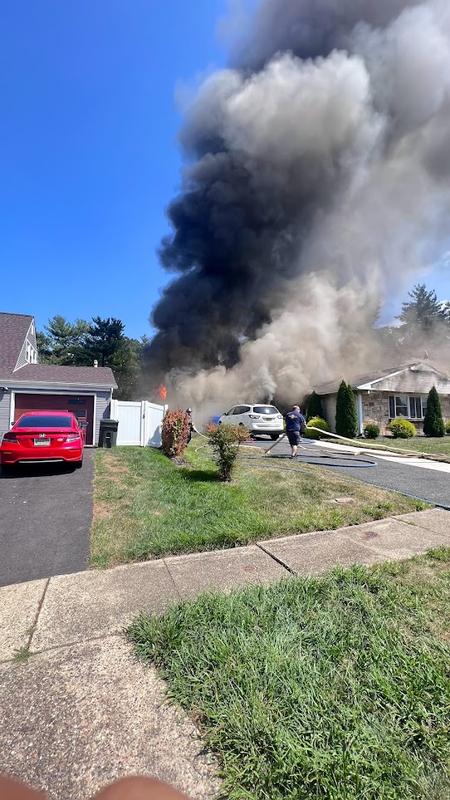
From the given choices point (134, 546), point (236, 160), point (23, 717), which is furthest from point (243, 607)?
point (236, 160)

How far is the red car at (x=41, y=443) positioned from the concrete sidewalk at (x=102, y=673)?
16.2ft

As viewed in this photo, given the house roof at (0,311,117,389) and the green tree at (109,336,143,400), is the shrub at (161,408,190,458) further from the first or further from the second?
the green tree at (109,336,143,400)

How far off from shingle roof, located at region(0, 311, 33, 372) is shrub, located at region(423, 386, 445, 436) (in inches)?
794

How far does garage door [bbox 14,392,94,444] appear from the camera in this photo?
46.8ft

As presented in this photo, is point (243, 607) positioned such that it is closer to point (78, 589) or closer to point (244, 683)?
point (244, 683)

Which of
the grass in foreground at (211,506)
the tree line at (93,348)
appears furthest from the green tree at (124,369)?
the grass in foreground at (211,506)

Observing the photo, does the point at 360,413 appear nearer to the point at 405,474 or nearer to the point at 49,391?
the point at 405,474

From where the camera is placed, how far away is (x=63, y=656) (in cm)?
223

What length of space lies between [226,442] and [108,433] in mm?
6792

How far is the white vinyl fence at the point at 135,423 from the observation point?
12.8m

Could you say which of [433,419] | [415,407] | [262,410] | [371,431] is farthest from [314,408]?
[262,410]

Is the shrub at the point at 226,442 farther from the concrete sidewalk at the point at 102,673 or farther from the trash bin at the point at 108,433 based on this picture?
the trash bin at the point at 108,433

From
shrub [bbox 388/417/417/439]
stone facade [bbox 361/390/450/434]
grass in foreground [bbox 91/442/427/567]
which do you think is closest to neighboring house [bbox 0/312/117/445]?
grass in foreground [bbox 91/442/427/567]

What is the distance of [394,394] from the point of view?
21.4 meters
